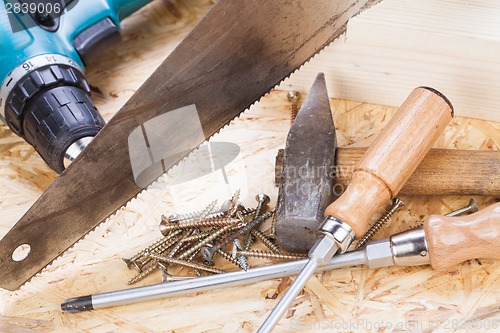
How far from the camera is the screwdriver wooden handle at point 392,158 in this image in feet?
5.10

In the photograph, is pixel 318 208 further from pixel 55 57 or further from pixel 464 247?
pixel 55 57

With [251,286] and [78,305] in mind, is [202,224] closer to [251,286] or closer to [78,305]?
[251,286]

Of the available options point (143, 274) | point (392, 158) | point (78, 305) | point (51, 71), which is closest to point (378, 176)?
point (392, 158)

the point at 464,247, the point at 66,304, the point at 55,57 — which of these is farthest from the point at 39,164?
the point at 464,247

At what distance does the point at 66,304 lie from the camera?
65.5 inches

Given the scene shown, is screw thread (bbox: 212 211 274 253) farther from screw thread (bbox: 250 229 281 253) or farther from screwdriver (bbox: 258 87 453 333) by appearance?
screwdriver (bbox: 258 87 453 333)

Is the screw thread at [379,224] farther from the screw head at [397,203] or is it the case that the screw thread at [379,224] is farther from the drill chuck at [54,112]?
the drill chuck at [54,112]

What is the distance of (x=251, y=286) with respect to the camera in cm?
169

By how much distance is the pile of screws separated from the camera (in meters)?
1.72

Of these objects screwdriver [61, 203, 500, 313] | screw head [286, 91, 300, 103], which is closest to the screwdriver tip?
screwdriver [61, 203, 500, 313]

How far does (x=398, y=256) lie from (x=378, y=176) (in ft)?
0.62

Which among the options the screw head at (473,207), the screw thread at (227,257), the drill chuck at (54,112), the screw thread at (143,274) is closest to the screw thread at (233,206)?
the screw thread at (227,257)

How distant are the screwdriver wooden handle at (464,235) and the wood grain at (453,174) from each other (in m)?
0.17

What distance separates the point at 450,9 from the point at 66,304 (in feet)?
4.25
